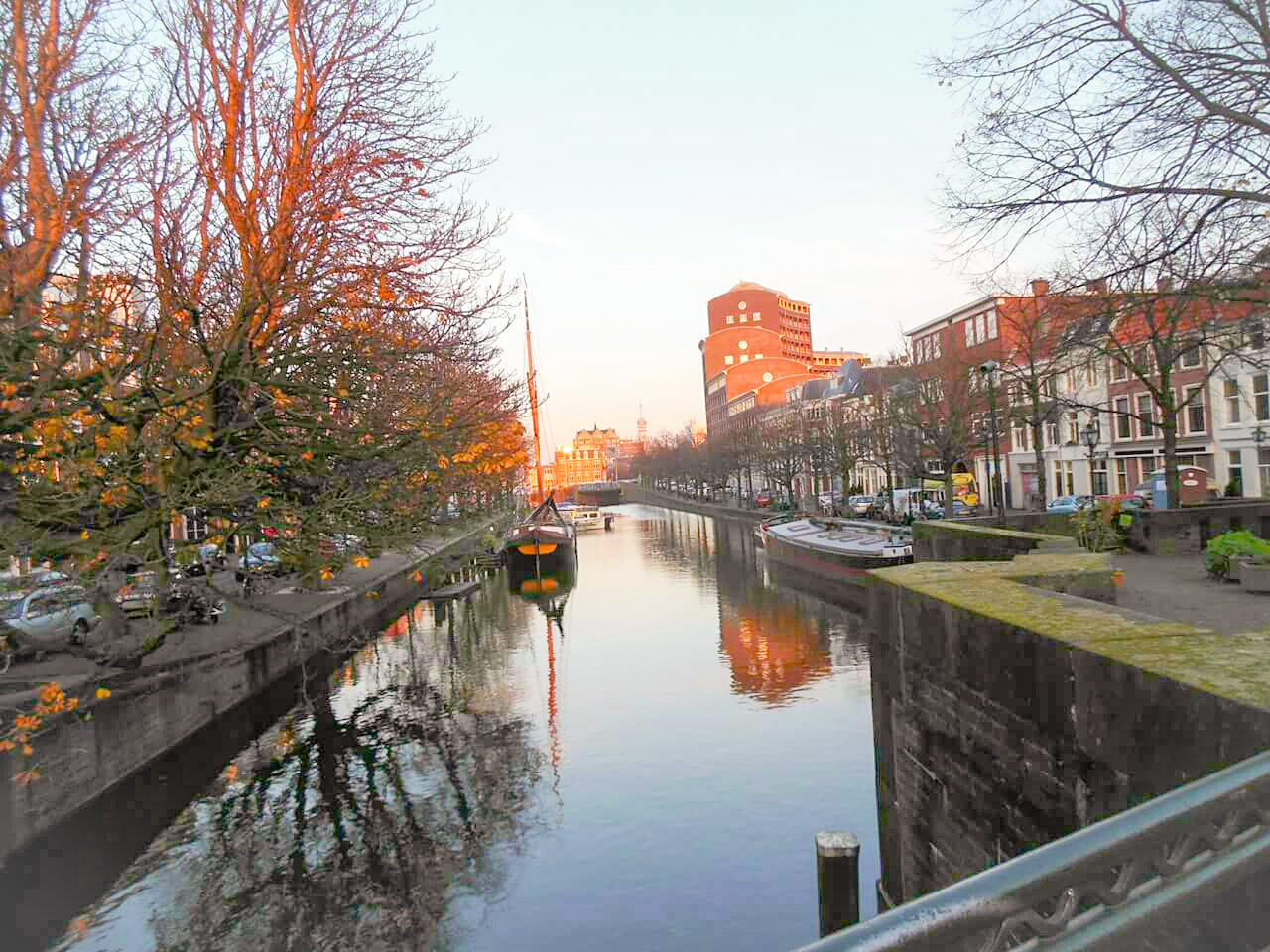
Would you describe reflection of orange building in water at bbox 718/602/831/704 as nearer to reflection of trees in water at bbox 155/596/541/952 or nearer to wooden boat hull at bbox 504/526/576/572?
reflection of trees in water at bbox 155/596/541/952

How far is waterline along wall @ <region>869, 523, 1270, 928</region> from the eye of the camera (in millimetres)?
4523

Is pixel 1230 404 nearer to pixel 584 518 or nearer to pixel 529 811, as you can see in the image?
pixel 529 811

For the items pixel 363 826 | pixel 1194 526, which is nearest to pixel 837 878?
pixel 363 826

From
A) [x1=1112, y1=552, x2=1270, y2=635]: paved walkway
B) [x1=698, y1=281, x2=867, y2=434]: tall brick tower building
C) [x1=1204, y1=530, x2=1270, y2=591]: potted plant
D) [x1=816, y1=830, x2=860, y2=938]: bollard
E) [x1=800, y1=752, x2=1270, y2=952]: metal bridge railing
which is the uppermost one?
[x1=698, y1=281, x2=867, y2=434]: tall brick tower building

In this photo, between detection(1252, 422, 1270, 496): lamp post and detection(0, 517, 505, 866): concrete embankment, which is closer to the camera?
detection(0, 517, 505, 866): concrete embankment

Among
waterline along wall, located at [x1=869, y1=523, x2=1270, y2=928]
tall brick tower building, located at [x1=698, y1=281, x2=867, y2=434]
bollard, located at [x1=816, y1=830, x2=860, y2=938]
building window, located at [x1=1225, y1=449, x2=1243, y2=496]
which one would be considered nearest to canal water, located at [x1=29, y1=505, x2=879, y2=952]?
bollard, located at [x1=816, y1=830, x2=860, y2=938]

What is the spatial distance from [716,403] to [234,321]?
475 ft

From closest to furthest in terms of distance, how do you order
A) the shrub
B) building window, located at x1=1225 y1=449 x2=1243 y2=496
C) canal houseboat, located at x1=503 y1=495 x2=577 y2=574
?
1. the shrub
2. building window, located at x1=1225 y1=449 x2=1243 y2=496
3. canal houseboat, located at x1=503 y1=495 x2=577 y2=574

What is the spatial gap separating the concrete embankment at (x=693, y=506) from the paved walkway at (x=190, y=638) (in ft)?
154

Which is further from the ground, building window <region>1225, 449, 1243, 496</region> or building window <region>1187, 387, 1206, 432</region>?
building window <region>1187, 387, 1206, 432</region>

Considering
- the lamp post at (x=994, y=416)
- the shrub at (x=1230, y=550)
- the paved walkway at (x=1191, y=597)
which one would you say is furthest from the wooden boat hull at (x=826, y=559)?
the shrub at (x=1230, y=550)

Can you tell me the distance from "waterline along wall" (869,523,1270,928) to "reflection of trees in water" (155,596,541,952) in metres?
5.35

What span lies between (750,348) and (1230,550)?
Answer: 477 ft

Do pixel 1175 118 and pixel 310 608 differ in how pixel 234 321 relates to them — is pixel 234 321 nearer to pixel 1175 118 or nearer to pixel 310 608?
pixel 1175 118
